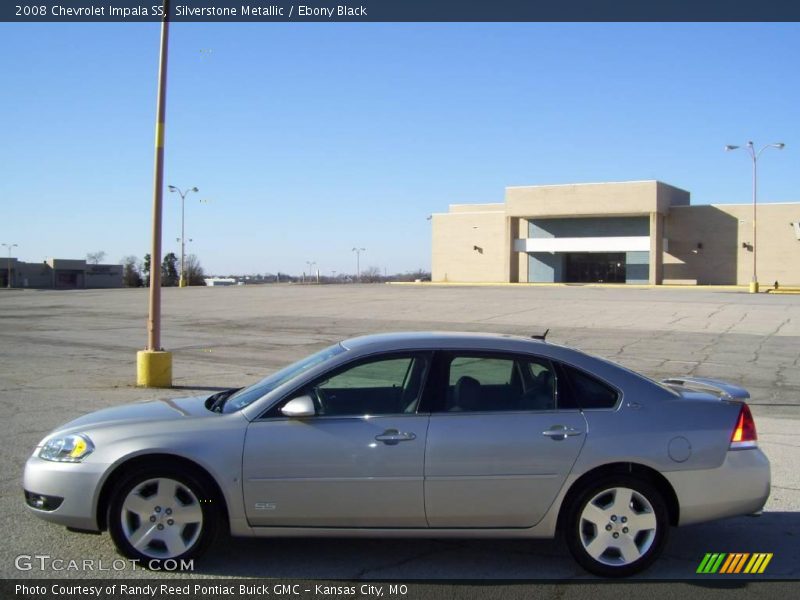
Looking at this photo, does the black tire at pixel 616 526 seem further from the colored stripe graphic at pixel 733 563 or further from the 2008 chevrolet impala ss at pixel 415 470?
the colored stripe graphic at pixel 733 563

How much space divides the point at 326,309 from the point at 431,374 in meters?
29.8

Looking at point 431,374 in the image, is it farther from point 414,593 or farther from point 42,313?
point 42,313

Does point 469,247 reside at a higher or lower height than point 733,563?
higher

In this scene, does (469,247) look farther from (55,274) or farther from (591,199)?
(55,274)

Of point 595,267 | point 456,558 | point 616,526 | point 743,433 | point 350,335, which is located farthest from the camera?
point 595,267

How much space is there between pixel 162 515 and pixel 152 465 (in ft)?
1.01

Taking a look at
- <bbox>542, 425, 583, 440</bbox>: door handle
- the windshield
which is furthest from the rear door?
the windshield

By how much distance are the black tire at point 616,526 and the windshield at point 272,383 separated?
1.84m

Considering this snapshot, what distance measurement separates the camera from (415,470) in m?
4.65

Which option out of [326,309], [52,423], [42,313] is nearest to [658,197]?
[326,309]

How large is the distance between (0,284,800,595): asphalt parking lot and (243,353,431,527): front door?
378mm

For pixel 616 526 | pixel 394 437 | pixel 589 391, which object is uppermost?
pixel 589 391

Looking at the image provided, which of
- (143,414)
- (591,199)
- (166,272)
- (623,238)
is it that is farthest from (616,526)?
(166,272)

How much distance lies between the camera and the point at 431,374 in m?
4.95
